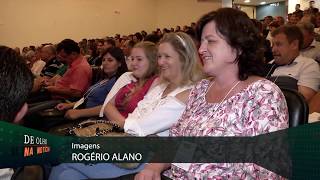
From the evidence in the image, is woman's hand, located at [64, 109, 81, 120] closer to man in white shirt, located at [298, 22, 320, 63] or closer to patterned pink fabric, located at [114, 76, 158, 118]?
patterned pink fabric, located at [114, 76, 158, 118]

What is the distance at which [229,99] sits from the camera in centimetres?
155

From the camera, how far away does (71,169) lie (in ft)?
6.48

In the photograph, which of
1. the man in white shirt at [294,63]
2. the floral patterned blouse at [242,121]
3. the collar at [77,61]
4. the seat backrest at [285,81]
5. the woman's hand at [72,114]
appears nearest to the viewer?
the floral patterned blouse at [242,121]

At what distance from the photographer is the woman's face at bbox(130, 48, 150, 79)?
2.83 meters

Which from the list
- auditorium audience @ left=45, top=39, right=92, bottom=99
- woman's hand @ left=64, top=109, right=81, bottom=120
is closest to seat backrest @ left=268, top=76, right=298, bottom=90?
woman's hand @ left=64, top=109, right=81, bottom=120

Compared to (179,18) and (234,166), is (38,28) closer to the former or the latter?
(179,18)

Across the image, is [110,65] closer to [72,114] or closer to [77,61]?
[72,114]

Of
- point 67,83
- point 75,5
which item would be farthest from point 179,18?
point 67,83

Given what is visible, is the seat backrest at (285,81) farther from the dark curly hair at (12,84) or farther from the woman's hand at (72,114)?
the dark curly hair at (12,84)

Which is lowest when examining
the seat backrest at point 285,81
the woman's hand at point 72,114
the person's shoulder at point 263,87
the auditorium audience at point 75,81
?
the woman's hand at point 72,114

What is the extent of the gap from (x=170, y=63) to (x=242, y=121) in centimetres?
88

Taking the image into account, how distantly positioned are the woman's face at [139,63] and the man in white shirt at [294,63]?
974mm

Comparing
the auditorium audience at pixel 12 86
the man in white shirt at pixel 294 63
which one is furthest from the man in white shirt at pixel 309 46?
the auditorium audience at pixel 12 86

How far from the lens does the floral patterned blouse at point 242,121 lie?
141cm
